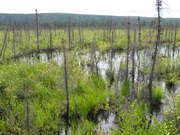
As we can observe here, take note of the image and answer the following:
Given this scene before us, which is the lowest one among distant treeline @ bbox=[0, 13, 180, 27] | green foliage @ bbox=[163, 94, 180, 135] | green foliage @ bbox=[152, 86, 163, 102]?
green foliage @ bbox=[152, 86, 163, 102]

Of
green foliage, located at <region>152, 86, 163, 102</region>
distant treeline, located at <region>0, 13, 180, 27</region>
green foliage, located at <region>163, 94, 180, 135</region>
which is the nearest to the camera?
green foliage, located at <region>163, 94, 180, 135</region>

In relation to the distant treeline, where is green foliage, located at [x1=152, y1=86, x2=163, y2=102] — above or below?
below

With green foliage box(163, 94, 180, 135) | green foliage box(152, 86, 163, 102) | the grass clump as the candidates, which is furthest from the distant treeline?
green foliage box(163, 94, 180, 135)

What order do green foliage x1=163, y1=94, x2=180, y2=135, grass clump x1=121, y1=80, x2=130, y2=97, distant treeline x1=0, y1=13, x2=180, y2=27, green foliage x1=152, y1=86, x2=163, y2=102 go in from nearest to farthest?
1. green foliage x1=163, y1=94, x2=180, y2=135
2. green foliage x1=152, y1=86, x2=163, y2=102
3. grass clump x1=121, y1=80, x2=130, y2=97
4. distant treeline x1=0, y1=13, x2=180, y2=27

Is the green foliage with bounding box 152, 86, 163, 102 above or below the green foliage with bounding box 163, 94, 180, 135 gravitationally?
below

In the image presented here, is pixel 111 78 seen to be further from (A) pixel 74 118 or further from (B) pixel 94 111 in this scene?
(A) pixel 74 118

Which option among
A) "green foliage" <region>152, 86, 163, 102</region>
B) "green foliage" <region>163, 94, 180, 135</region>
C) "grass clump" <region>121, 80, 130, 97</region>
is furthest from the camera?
"grass clump" <region>121, 80, 130, 97</region>

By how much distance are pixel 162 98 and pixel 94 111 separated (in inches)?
159

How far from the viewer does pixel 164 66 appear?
14.3 metres

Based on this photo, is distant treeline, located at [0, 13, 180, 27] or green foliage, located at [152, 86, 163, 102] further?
distant treeline, located at [0, 13, 180, 27]

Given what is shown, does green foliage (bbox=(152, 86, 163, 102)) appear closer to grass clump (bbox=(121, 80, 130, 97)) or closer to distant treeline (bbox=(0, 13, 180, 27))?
grass clump (bbox=(121, 80, 130, 97))

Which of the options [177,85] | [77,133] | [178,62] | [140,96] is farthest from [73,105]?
[178,62]

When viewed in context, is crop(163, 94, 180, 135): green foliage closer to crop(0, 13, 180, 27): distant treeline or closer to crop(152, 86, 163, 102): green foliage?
crop(152, 86, 163, 102): green foliage

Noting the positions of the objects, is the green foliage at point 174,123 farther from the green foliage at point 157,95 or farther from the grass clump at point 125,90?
the grass clump at point 125,90
